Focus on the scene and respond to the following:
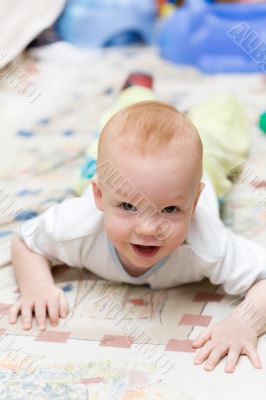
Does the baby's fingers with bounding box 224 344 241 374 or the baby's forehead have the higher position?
the baby's forehead

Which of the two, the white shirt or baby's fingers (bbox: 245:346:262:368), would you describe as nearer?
baby's fingers (bbox: 245:346:262:368)

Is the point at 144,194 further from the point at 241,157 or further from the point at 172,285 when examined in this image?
the point at 241,157

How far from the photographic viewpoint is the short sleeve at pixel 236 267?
3.00ft

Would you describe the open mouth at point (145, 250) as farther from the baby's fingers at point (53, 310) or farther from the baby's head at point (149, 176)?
the baby's fingers at point (53, 310)

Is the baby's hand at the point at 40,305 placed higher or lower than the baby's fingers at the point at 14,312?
lower

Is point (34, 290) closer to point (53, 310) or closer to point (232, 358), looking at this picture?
point (53, 310)

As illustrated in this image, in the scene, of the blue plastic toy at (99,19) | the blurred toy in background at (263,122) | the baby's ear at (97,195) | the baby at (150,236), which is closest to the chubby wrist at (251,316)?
the baby at (150,236)

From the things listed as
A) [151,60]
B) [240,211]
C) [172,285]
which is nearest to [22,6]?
[151,60]

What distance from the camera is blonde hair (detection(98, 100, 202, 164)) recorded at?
2.57 feet

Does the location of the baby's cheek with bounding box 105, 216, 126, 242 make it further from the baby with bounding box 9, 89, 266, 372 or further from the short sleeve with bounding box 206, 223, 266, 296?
the short sleeve with bounding box 206, 223, 266, 296

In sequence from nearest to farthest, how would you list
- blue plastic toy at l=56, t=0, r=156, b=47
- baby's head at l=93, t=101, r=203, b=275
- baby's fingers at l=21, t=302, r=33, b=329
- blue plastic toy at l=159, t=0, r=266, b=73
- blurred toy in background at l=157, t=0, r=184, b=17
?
baby's head at l=93, t=101, r=203, b=275
baby's fingers at l=21, t=302, r=33, b=329
blue plastic toy at l=159, t=0, r=266, b=73
blue plastic toy at l=56, t=0, r=156, b=47
blurred toy in background at l=157, t=0, r=184, b=17

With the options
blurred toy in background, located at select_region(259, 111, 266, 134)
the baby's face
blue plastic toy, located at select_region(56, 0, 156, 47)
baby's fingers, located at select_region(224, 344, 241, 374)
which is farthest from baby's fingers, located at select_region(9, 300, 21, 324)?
blue plastic toy, located at select_region(56, 0, 156, 47)

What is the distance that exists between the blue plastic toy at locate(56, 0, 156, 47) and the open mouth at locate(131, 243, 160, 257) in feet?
4.43

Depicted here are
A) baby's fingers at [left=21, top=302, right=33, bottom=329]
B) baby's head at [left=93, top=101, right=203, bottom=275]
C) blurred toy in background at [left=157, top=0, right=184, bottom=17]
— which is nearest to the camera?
baby's head at [left=93, top=101, right=203, bottom=275]
